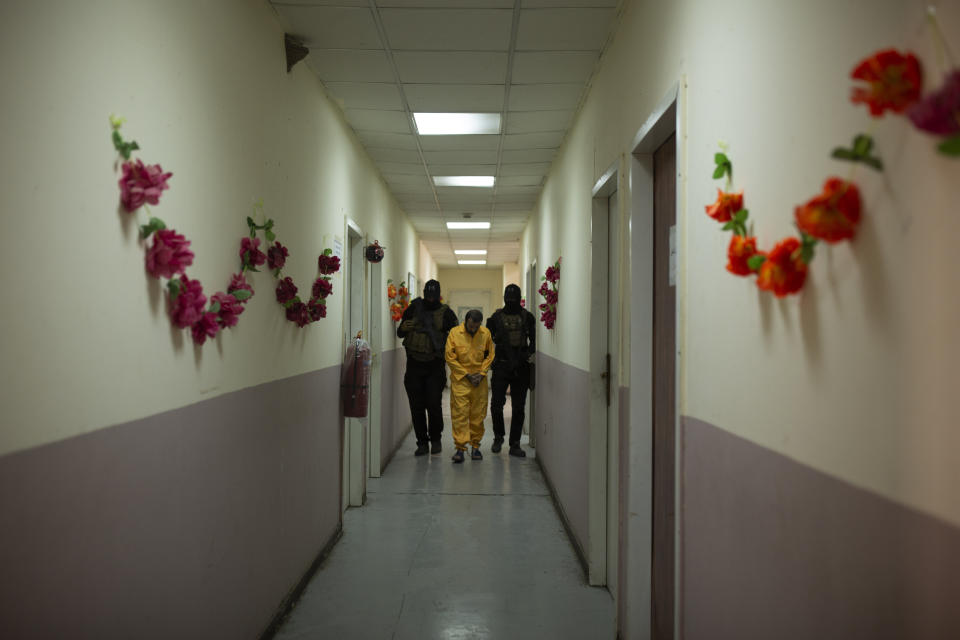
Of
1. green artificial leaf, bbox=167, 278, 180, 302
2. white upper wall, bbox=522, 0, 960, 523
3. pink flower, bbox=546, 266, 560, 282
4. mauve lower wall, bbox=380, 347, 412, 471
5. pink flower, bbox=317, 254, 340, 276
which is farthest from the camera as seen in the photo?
mauve lower wall, bbox=380, 347, 412, 471

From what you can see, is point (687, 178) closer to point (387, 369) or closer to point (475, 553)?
point (475, 553)

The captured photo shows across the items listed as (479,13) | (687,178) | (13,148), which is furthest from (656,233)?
(13,148)

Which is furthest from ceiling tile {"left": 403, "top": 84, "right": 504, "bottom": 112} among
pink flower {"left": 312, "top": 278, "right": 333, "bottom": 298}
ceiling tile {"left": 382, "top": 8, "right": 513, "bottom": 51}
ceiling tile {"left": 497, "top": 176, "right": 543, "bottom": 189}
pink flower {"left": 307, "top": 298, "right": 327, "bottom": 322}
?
ceiling tile {"left": 497, "top": 176, "right": 543, "bottom": 189}

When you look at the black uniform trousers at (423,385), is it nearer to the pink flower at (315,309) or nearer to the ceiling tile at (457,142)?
the ceiling tile at (457,142)

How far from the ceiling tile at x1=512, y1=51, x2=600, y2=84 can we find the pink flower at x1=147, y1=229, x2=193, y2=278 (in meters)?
2.14

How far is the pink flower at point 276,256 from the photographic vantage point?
9.01 ft

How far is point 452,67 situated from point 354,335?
7.62 feet

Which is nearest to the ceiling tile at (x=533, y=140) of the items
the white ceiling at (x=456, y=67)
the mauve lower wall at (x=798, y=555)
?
the white ceiling at (x=456, y=67)

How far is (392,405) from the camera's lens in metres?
6.64

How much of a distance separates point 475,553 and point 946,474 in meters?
3.32

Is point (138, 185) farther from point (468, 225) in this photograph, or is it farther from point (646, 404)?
point (468, 225)

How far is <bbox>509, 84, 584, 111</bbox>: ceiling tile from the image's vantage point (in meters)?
3.73

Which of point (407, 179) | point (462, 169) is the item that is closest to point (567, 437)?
point (462, 169)

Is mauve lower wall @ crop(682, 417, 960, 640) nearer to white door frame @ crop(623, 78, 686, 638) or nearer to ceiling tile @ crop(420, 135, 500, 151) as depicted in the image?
white door frame @ crop(623, 78, 686, 638)
